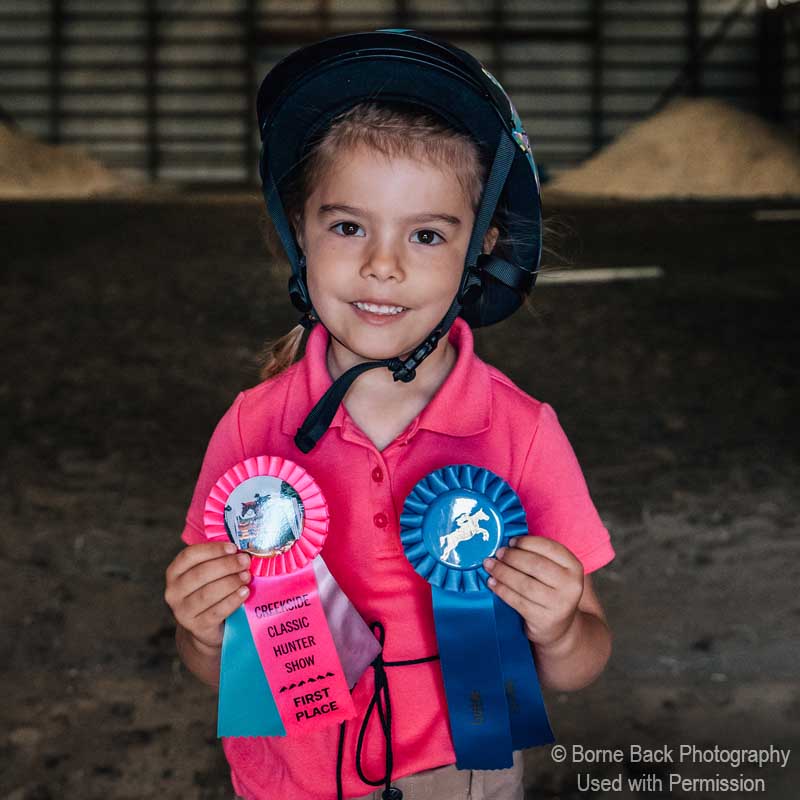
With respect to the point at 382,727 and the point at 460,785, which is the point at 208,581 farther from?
the point at 460,785

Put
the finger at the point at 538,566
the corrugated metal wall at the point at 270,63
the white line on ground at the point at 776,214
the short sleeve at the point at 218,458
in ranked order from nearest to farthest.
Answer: the finger at the point at 538,566 → the short sleeve at the point at 218,458 → the white line on ground at the point at 776,214 → the corrugated metal wall at the point at 270,63

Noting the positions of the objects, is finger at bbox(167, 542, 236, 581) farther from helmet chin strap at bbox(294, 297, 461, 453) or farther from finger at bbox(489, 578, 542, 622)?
finger at bbox(489, 578, 542, 622)

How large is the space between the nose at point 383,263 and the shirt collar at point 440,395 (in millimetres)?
132

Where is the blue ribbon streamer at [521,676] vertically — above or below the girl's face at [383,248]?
below

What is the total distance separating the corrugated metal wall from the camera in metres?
9.93

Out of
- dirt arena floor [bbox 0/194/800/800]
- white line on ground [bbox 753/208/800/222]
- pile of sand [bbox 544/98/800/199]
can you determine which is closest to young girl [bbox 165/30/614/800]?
dirt arena floor [bbox 0/194/800/800]

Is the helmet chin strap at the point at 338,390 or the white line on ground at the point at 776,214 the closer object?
the helmet chin strap at the point at 338,390

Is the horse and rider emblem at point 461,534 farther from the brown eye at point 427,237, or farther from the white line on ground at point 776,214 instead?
the white line on ground at point 776,214

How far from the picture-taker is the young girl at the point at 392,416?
0.82 meters

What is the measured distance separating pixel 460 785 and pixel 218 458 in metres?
0.40

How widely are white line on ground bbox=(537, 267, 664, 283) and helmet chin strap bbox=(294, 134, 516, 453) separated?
7.99 feet

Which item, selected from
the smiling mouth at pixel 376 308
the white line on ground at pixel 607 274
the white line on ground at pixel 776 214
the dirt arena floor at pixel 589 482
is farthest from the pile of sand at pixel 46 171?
the smiling mouth at pixel 376 308

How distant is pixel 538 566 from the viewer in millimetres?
762

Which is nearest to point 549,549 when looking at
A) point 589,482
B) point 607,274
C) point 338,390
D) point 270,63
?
point 338,390
